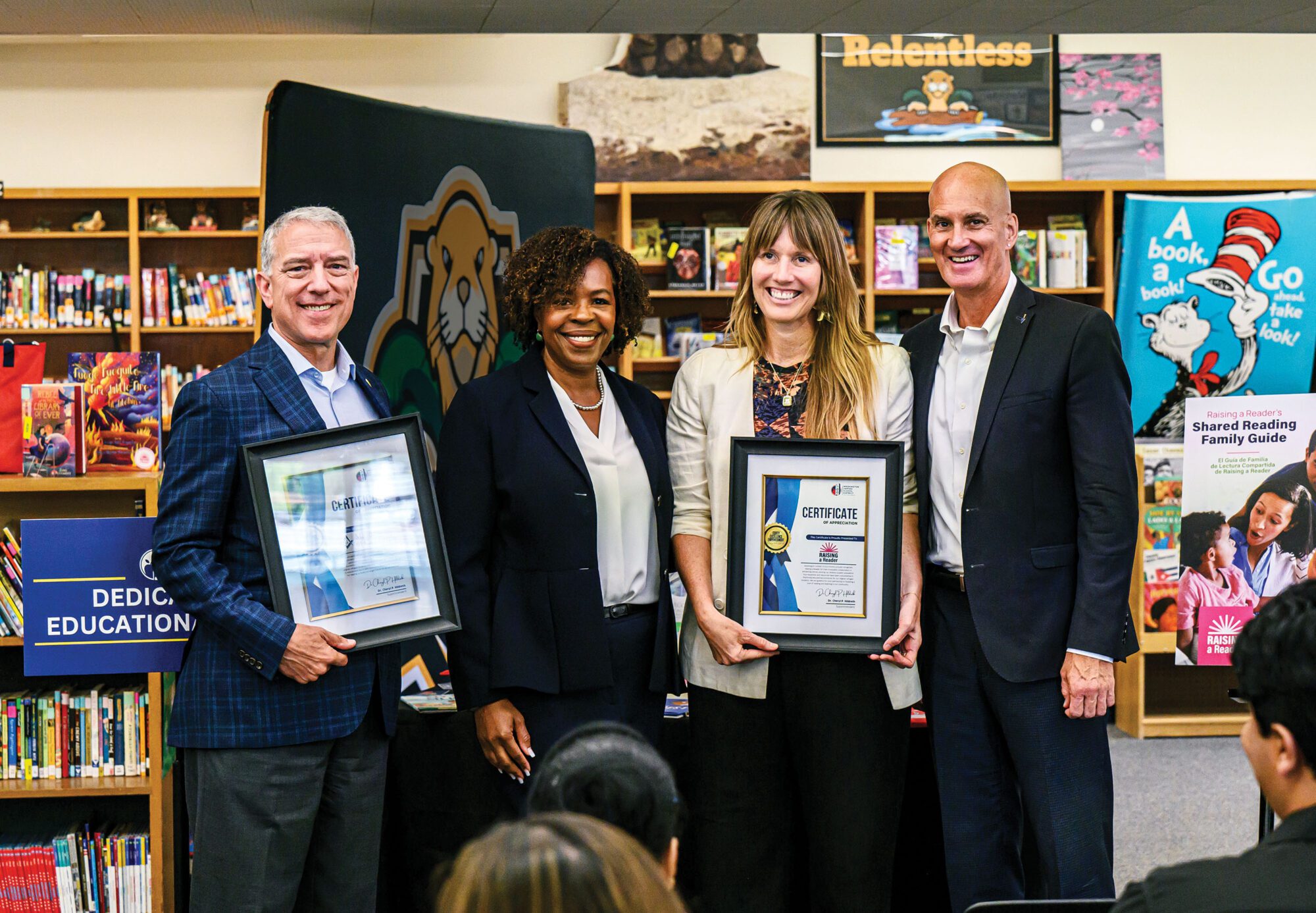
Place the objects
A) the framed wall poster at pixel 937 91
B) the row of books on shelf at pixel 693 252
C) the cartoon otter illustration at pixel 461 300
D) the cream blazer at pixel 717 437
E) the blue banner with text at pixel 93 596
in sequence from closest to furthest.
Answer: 1. the cream blazer at pixel 717 437
2. the blue banner with text at pixel 93 596
3. the cartoon otter illustration at pixel 461 300
4. the row of books on shelf at pixel 693 252
5. the framed wall poster at pixel 937 91

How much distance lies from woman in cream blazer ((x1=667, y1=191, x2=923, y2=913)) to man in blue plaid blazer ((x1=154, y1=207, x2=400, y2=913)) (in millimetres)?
661

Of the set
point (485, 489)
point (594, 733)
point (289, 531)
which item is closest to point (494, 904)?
point (594, 733)

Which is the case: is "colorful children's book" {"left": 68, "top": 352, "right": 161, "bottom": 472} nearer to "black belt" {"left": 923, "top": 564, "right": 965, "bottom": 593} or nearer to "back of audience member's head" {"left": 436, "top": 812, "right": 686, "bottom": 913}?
"black belt" {"left": 923, "top": 564, "right": 965, "bottom": 593}

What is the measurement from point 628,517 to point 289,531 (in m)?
0.65

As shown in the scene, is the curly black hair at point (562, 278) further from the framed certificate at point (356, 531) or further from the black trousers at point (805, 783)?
the black trousers at point (805, 783)

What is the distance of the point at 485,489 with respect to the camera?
89.4 inches

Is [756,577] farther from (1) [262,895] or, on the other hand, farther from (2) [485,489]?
(1) [262,895]

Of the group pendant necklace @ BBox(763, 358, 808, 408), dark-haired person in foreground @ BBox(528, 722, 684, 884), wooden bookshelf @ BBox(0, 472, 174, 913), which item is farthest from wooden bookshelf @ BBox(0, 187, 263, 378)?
dark-haired person in foreground @ BBox(528, 722, 684, 884)

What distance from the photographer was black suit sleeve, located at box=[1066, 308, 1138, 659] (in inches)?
89.7

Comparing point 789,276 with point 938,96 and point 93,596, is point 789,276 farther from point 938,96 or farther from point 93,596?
point 938,96

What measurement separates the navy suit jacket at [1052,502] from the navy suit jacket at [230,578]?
4.00ft

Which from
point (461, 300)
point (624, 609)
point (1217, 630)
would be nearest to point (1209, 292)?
point (1217, 630)

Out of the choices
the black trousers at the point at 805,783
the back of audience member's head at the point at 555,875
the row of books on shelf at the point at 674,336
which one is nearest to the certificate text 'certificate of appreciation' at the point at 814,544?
the black trousers at the point at 805,783

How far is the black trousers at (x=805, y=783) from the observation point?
2299 millimetres
